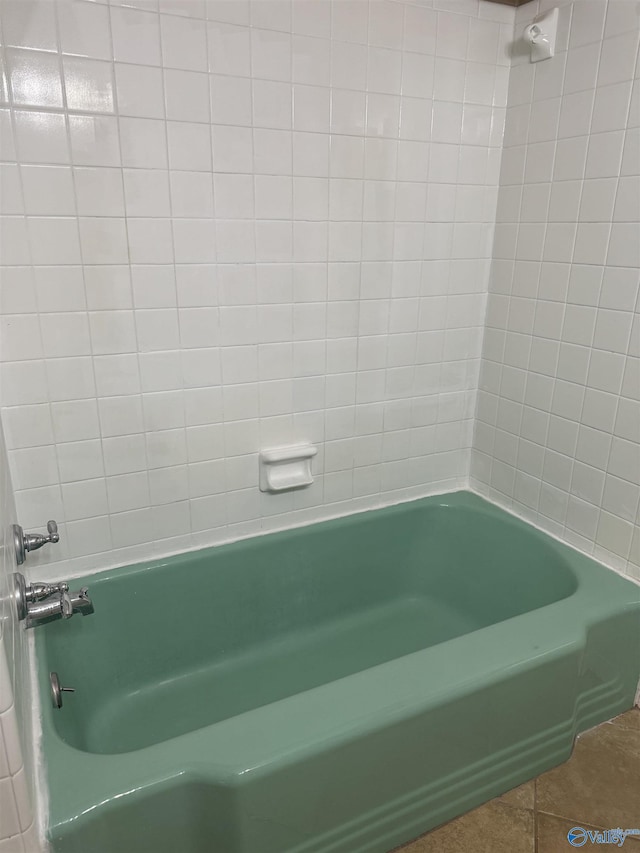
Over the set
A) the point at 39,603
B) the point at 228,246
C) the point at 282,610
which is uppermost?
the point at 228,246

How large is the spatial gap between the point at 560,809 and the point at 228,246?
5.32 ft

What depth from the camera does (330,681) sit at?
67.4 inches

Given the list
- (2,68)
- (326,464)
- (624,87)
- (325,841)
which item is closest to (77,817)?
(325,841)

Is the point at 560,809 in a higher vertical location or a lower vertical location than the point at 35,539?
lower

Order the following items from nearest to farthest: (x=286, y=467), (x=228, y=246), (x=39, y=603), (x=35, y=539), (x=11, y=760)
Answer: (x=11, y=760) < (x=39, y=603) < (x=35, y=539) < (x=228, y=246) < (x=286, y=467)

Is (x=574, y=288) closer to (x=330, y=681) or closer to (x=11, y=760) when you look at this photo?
(x=330, y=681)

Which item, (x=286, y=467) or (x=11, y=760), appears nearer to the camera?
(x=11, y=760)

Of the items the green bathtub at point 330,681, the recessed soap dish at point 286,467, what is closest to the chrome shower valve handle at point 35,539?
the green bathtub at point 330,681

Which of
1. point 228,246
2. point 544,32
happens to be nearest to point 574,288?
point 544,32

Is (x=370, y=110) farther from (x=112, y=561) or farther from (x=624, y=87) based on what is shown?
(x=112, y=561)

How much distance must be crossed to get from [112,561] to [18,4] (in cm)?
133

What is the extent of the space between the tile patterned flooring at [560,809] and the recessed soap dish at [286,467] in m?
0.95

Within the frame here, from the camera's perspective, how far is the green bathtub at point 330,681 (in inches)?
41.9

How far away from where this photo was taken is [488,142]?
1.82 meters
